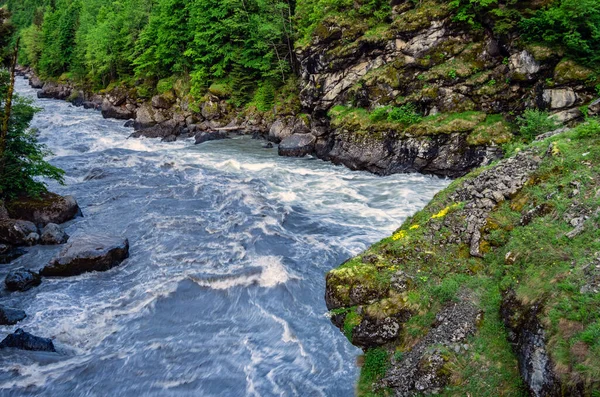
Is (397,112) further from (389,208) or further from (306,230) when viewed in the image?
(306,230)

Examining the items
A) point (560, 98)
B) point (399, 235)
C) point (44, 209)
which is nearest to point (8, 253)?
point (44, 209)

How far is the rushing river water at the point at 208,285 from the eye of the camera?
1004cm

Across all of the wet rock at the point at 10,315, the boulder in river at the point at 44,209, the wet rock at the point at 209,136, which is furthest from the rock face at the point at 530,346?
the wet rock at the point at 209,136

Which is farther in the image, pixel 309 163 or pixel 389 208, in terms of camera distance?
pixel 309 163

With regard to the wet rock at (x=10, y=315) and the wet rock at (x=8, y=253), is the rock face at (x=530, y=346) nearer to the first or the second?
the wet rock at (x=10, y=315)

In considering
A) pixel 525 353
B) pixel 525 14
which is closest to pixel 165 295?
pixel 525 353

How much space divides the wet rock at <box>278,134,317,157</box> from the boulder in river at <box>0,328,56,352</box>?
21.6 metres

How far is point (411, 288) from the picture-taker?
8.95 m

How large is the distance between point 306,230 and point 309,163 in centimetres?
1098

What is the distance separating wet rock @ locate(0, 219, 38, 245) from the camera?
16766 millimetres

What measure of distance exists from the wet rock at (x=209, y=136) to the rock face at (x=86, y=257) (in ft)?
68.0

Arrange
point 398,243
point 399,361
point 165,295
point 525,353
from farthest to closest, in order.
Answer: point 165,295 → point 398,243 → point 399,361 → point 525,353

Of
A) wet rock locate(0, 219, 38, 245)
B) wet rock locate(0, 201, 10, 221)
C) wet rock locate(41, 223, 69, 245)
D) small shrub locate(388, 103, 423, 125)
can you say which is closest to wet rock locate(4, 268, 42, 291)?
wet rock locate(41, 223, 69, 245)

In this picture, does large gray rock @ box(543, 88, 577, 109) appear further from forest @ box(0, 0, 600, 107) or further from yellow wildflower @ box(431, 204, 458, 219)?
yellow wildflower @ box(431, 204, 458, 219)
